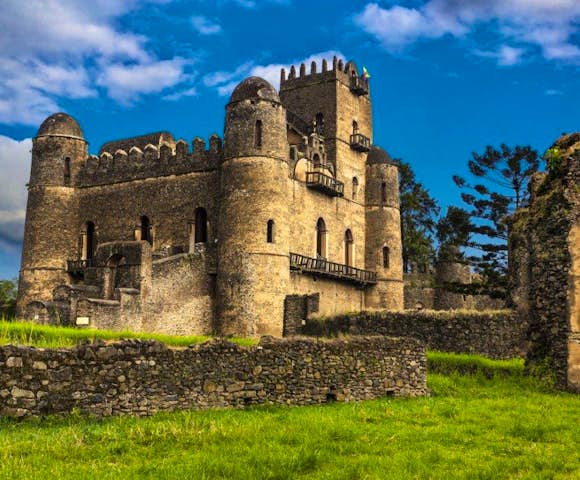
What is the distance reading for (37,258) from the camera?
39625 mm

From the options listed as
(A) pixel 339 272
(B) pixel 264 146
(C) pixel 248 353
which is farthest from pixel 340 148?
Answer: (C) pixel 248 353

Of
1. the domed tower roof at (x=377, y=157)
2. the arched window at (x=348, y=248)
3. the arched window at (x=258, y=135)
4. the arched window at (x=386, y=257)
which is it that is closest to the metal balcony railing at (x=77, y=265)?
the arched window at (x=258, y=135)

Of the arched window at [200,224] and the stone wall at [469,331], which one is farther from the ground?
the arched window at [200,224]

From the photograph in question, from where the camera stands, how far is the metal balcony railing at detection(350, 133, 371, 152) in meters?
45.3

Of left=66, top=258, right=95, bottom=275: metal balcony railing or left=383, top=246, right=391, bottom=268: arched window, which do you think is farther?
left=383, top=246, right=391, bottom=268: arched window

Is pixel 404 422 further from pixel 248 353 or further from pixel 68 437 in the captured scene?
pixel 68 437

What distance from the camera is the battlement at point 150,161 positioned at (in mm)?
37812

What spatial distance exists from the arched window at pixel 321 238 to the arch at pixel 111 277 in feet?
39.5

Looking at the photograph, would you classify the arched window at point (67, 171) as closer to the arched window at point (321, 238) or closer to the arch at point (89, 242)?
the arch at point (89, 242)

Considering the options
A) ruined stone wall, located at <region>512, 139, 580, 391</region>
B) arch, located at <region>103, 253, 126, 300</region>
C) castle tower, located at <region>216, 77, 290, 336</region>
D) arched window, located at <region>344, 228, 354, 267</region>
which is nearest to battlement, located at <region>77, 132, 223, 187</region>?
castle tower, located at <region>216, 77, 290, 336</region>

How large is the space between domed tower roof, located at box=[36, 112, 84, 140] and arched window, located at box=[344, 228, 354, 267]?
49.7ft

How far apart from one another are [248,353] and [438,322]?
9.05 meters

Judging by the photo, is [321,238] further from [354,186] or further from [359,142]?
[359,142]

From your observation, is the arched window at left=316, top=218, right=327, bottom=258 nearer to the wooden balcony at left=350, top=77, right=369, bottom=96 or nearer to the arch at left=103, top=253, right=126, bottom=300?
the wooden balcony at left=350, top=77, right=369, bottom=96
